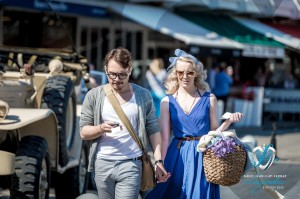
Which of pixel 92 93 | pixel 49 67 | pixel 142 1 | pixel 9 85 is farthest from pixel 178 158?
pixel 142 1

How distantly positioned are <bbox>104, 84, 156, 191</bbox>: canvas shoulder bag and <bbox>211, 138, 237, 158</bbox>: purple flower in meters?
0.49

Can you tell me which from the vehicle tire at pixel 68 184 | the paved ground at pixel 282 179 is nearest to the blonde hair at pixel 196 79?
the paved ground at pixel 282 179

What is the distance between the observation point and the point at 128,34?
27188mm

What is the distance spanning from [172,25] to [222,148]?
17944mm

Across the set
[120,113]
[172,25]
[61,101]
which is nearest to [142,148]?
[120,113]

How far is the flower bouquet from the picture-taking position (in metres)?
5.48

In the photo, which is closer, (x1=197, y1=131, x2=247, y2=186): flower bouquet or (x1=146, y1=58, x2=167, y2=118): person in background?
(x1=197, y1=131, x2=247, y2=186): flower bouquet

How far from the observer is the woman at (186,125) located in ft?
19.1

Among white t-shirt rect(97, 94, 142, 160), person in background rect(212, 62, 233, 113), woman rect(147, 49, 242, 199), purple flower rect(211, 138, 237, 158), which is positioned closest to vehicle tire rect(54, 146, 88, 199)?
woman rect(147, 49, 242, 199)

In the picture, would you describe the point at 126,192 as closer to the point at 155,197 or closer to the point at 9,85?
the point at 155,197

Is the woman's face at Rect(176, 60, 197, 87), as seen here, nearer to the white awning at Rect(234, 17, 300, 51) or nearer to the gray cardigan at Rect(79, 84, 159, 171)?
the gray cardigan at Rect(79, 84, 159, 171)

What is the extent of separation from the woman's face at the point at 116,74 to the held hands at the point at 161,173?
624 millimetres

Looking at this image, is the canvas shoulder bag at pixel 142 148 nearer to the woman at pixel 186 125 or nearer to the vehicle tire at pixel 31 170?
the woman at pixel 186 125

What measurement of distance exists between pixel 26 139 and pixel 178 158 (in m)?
2.04
